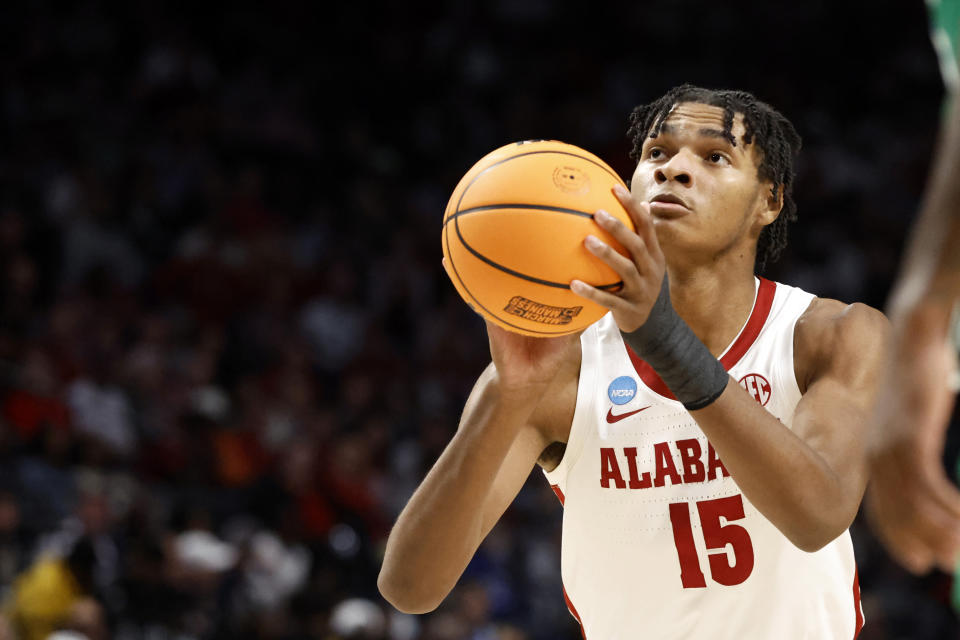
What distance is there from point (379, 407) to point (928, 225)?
25.9 feet

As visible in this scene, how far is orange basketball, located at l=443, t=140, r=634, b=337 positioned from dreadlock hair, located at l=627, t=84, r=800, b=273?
2.65 feet

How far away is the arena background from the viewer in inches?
302

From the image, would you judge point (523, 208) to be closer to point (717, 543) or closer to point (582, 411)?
point (582, 411)

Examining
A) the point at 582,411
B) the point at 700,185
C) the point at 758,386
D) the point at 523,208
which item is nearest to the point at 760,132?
the point at 700,185

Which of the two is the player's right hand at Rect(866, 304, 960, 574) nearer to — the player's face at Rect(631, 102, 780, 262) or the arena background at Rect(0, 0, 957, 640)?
the player's face at Rect(631, 102, 780, 262)

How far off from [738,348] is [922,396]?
5.43 feet

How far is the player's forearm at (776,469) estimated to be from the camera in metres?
2.63

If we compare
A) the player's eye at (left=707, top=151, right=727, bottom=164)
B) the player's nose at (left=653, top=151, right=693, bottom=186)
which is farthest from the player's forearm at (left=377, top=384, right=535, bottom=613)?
the player's eye at (left=707, top=151, right=727, bottom=164)

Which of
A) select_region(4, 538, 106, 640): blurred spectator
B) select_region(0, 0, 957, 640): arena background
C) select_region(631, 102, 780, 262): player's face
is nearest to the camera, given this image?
select_region(631, 102, 780, 262): player's face

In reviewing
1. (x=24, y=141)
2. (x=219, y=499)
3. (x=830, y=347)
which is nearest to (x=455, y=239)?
(x=830, y=347)

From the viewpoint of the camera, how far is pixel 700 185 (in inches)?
128

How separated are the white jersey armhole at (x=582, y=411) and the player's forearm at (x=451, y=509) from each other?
39 centimetres

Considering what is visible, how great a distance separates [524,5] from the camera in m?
12.9

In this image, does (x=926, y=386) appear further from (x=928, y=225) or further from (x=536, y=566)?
(x=536, y=566)
